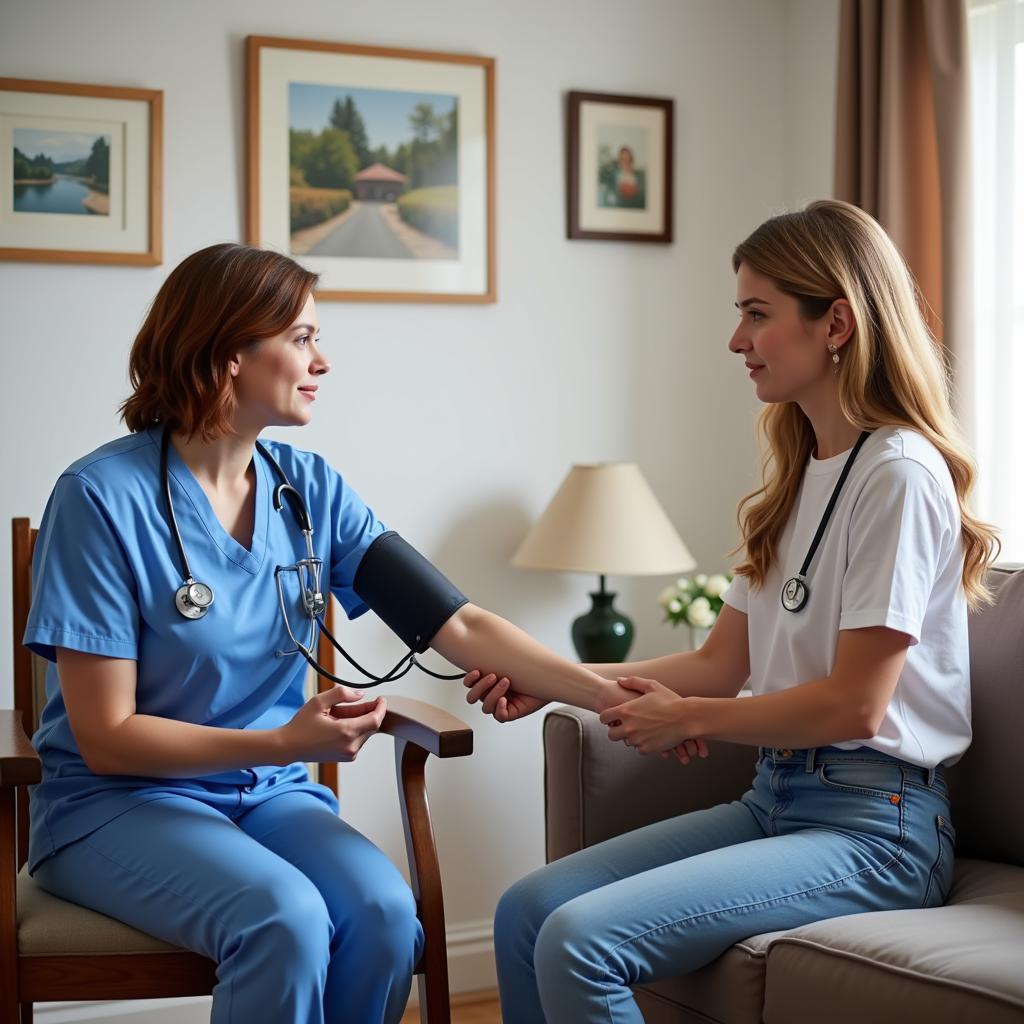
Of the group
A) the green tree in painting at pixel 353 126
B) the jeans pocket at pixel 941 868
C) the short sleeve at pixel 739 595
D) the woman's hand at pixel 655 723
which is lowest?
the jeans pocket at pixel 941 868

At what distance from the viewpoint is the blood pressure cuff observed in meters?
2.11

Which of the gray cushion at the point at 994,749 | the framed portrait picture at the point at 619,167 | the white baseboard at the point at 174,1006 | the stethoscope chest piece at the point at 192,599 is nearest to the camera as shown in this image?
the stethoscope chest piece at the point at 192,599

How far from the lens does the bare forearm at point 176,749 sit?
1.76 m

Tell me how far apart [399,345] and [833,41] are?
131 centimetres

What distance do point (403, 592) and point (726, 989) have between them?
2.56 feet

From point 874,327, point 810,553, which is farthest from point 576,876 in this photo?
point 874,327

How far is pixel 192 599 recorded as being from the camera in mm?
1829

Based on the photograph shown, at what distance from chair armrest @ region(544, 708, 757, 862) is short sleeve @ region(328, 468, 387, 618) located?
432 mm

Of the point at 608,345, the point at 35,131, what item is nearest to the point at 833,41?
the point at 608,345

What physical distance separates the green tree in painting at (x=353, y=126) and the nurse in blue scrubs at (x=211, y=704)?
3.60ft

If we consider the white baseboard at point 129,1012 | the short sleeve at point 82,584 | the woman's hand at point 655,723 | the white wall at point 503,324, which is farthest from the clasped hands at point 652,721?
the white baseboard at point 129,1012

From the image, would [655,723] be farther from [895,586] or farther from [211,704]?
[211,704]

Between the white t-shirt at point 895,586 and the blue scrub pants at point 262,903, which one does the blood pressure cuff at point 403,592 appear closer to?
the blue scrub pants at point 262,903

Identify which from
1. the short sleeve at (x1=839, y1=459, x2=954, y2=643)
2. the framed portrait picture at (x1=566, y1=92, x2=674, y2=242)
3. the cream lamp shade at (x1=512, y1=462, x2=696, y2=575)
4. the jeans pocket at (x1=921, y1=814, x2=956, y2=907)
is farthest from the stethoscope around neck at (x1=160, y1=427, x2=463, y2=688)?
the framed portrait picture at (x1=566, y1=92, x2=674, y2=242)
